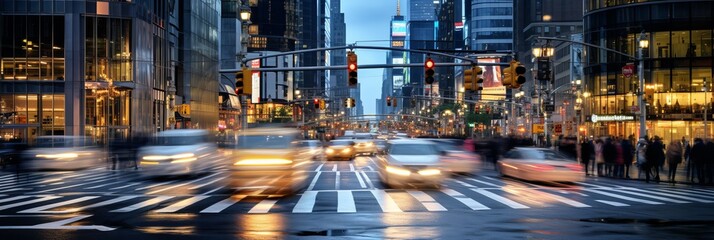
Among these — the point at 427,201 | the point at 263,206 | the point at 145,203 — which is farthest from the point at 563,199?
the point at 145,203

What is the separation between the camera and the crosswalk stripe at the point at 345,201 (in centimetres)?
1788

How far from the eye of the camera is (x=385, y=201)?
20.1 m

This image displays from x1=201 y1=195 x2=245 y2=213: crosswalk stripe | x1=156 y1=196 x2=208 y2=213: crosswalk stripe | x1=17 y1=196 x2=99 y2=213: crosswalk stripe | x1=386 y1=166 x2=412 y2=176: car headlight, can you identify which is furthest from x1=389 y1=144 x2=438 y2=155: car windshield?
x1=17 y1=196 x2=99 y2=213: crosswalk stripe

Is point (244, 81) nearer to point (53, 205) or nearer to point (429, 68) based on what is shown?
point (429, 68)

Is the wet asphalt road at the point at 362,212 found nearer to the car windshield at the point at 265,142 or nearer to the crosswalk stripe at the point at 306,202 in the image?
the crosswalk stripe at the point at 306,202

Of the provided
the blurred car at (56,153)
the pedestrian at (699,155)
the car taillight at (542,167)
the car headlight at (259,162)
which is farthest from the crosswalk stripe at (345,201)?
the blurred car at (56,153)

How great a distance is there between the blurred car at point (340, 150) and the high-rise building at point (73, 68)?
1767 centimetres

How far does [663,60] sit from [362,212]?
55.5m

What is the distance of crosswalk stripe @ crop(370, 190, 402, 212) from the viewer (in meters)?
17.9

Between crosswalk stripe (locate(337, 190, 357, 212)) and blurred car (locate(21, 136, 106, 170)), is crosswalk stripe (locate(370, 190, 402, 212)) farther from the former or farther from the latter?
blurred car (locate(21, 136, 106, 170))

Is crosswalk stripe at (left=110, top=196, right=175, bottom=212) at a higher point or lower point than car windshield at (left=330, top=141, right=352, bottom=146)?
lower

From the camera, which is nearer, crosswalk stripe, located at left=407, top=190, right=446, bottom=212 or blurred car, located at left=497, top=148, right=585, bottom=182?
crosswalk stripe, located at left=407, top=190, right=446, bottom=212

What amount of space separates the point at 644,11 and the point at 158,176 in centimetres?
5006

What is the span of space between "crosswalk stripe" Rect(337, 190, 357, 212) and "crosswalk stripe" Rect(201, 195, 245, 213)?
267cm
